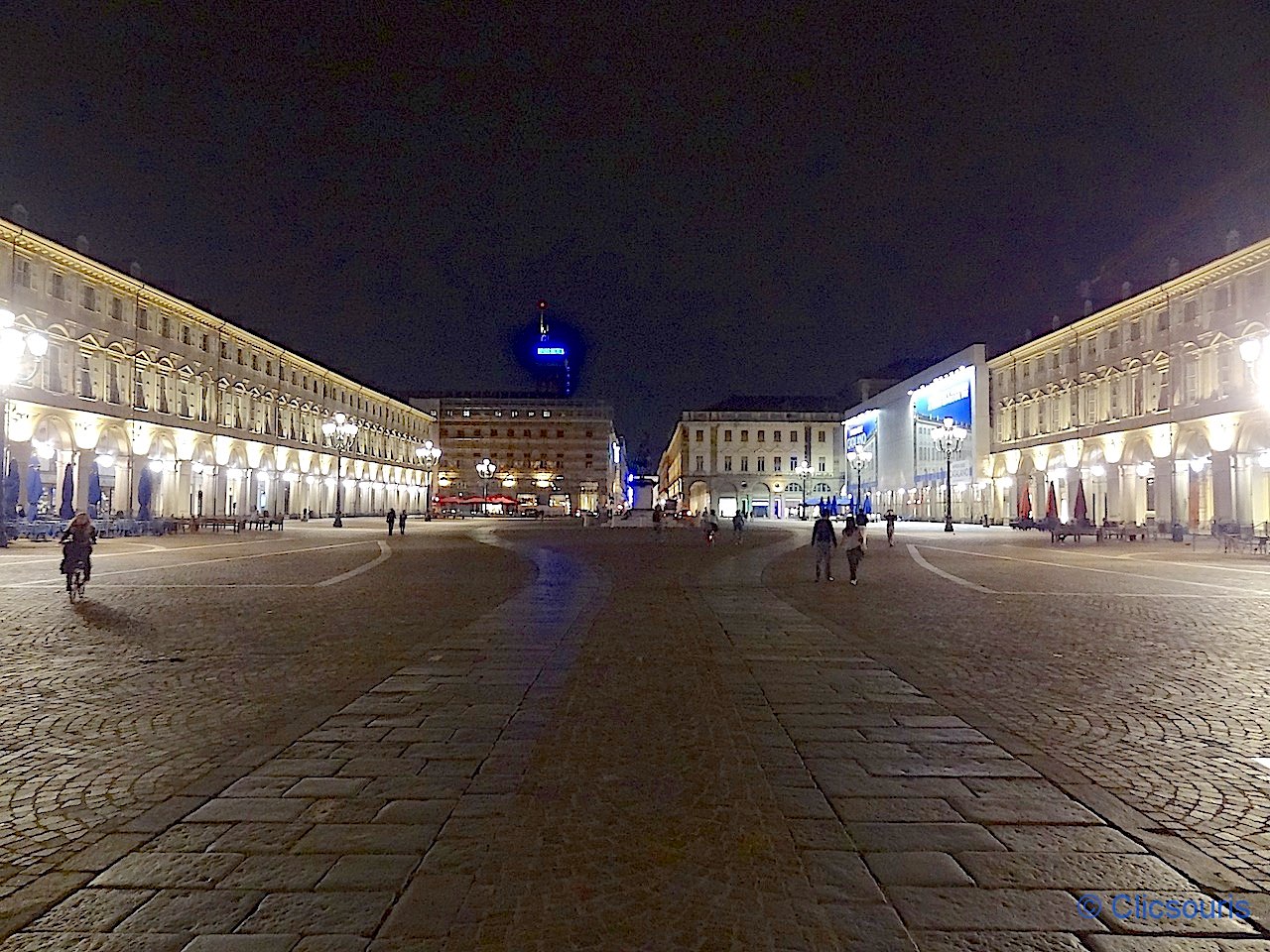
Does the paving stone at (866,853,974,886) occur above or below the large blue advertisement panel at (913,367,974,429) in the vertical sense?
below

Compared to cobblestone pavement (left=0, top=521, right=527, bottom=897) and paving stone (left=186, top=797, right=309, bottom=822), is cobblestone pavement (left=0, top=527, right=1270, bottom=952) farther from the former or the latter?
cobblestone pavement (left=0, top=521, right=527, bottom=897)

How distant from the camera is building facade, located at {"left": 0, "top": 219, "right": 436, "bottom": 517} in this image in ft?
135

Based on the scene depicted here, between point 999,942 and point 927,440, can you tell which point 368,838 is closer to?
point 999,942

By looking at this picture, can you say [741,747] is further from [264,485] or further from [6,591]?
[264,485]

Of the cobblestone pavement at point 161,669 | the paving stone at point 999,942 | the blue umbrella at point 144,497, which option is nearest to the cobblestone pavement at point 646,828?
the paving stone at point 999,942

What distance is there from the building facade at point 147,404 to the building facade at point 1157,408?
48302 mm

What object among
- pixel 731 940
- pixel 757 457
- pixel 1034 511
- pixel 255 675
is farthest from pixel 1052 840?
pixel 757 457

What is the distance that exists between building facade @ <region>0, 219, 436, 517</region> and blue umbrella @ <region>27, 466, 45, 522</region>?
0.09 m

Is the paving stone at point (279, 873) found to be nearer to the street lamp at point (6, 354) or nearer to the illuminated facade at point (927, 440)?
the street lamp at point (6, 354)

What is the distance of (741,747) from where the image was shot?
6.16m

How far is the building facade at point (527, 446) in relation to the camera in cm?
12356

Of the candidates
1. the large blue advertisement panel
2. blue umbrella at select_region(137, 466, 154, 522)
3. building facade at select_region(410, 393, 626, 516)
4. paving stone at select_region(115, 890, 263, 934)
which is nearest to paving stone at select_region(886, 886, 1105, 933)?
paving stone at select_region(115, 890, 263, 934)

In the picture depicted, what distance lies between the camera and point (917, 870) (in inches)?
162

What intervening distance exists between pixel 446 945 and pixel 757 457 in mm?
115559
